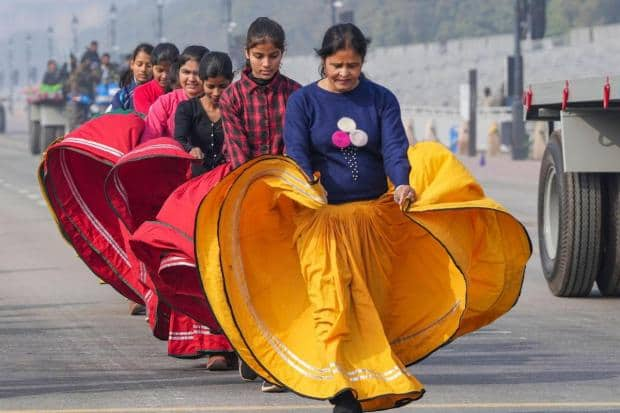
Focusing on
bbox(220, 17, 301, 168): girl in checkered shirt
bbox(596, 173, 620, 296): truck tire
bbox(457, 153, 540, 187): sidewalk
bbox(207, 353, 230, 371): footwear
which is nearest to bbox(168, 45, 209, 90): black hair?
bbox(220, 17, 301, 168): girl in checkered shirt

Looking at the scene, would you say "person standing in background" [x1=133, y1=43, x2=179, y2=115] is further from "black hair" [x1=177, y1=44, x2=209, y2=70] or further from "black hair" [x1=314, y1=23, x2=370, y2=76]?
"black hair" [x1=314, y1=23, x2=370, y2=76]

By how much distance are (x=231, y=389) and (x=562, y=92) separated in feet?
14.0

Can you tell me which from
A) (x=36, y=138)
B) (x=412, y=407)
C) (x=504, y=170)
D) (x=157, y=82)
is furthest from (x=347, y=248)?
(x=36, y=138)

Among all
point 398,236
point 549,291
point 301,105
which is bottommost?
point 549,291

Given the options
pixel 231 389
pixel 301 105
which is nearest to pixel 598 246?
pixel 231 389

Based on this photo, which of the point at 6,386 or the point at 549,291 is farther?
the point at 549,291

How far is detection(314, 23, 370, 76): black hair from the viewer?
8062 mm

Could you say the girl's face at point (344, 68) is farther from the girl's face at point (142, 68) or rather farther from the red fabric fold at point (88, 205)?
the girl's face at point (142, 68)

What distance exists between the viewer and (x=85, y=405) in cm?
873

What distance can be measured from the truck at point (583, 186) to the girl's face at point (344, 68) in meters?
4.27

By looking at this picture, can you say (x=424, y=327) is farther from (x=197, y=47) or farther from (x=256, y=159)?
(x=197, y=47)

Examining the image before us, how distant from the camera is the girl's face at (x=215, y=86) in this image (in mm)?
9984

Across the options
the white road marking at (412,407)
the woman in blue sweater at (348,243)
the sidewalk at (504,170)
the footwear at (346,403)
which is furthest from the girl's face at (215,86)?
the sidewalk at (504,170)

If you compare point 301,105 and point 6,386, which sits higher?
point 301,105
